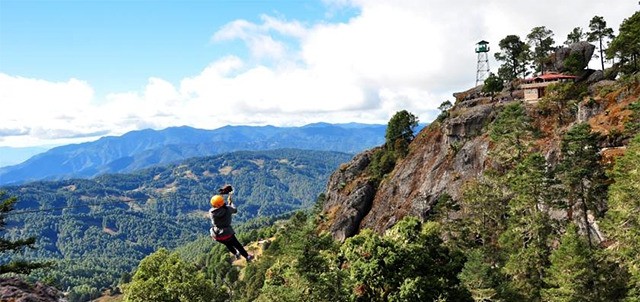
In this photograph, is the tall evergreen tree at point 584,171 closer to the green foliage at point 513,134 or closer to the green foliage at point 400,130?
the green foliage at point 513,134

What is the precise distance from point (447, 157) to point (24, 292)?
8039cm

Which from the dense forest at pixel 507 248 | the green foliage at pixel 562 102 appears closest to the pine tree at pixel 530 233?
the dense forest at pixel 507 248

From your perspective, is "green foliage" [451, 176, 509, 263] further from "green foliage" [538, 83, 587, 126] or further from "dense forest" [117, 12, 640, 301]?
"green foliage" [538, 83, 587, 126]

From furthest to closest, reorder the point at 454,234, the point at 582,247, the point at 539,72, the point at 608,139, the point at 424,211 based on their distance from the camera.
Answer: the point at 539,72, the point at 424,211, the point at 454,234, the point at 608,139, the point at 582,247

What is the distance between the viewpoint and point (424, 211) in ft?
267

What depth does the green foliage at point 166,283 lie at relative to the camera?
41.6 metres

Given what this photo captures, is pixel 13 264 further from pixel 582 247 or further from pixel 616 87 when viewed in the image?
pixel 616 87

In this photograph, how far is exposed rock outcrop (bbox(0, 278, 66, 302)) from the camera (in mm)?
14367

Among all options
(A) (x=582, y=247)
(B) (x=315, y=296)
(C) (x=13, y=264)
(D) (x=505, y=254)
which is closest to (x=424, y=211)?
(D) (x=505, y=254)

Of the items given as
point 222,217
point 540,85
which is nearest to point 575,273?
point 222,217

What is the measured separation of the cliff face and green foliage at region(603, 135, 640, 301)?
1955cm

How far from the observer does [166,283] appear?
42.6m

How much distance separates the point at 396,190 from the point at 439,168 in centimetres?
1191

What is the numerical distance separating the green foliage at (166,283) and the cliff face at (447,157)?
1871 inches
